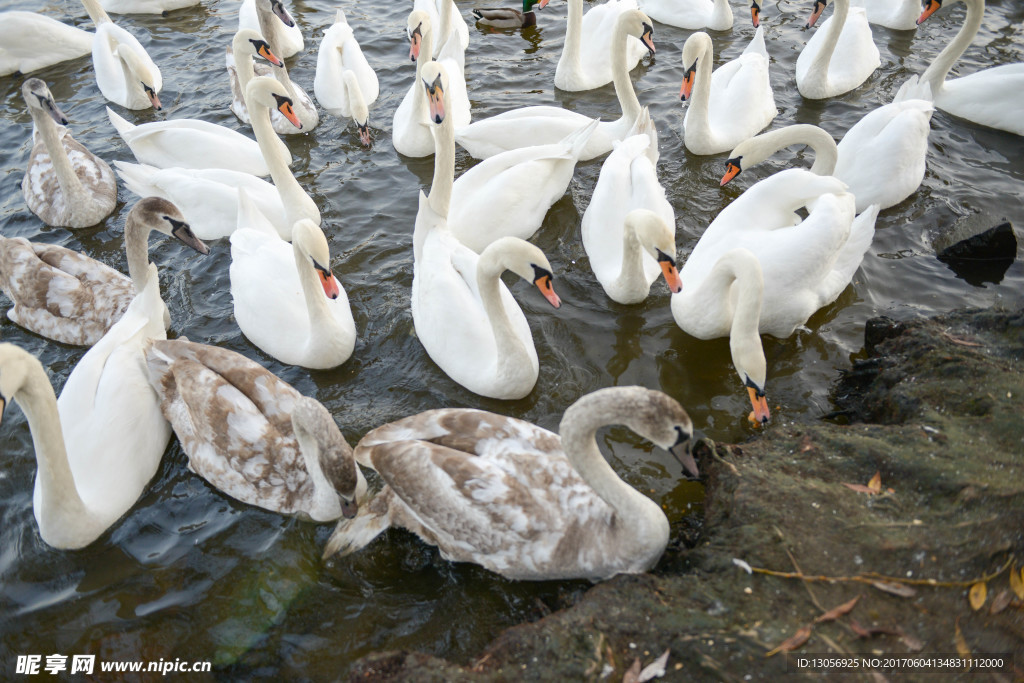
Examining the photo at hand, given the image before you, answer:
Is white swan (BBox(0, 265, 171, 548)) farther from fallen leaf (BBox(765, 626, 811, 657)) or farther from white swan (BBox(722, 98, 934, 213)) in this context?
white swan (BBox(722, 98, 934, 213))

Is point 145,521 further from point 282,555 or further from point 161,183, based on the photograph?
point 161,183

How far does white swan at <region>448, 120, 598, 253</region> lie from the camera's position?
7.36 m

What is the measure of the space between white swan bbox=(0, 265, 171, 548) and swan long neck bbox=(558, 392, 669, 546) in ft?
10.8

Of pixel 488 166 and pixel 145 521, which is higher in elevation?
pixel 488 166

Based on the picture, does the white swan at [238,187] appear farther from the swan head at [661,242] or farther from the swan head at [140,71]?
the swan head at [661,242]

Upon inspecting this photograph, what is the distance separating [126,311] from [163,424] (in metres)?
1.37

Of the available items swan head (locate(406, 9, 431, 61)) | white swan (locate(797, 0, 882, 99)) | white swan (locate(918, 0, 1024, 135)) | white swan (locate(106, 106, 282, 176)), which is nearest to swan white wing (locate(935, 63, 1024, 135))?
white swan (locate(918, 0, 1024, 135))

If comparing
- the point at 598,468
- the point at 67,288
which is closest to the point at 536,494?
the point at 598,468

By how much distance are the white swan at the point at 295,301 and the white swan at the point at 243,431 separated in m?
0.66

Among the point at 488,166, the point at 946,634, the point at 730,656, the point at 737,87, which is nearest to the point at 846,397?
the point at 946,634

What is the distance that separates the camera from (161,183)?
26.2 feet

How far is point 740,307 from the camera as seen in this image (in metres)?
5.50

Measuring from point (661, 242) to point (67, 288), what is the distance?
18.0 feet

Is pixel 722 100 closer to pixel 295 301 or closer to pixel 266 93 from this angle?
pixel 266 93
